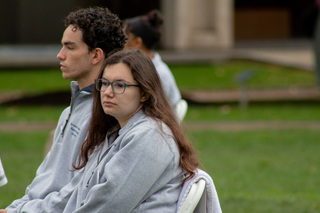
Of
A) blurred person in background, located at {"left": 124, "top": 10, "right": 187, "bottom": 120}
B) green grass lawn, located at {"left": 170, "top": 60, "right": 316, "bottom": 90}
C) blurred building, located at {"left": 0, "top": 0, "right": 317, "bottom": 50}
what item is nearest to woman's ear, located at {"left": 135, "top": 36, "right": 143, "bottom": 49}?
blurred person in background, located at {"left": 124, "top": 10, "right": 187, "bottom": 120}

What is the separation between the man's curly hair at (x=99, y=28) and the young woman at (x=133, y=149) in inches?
14.8

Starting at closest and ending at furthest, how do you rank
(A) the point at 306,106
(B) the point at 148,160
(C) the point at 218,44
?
(B) the point at 148,160, (A) the point at 306,106, (C) the point at 218,44

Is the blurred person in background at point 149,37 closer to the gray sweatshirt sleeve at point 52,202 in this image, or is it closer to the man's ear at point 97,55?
the man's ear at point 97,55

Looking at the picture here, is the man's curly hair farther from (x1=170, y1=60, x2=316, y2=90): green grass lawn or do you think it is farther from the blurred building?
the blurred building

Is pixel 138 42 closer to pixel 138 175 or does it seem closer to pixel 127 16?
pixel 138 175

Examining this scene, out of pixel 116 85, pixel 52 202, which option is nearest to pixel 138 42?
pixel 52 202

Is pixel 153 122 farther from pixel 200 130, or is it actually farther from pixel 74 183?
pixel 200 130

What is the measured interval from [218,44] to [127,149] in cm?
2030

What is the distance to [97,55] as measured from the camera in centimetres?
362

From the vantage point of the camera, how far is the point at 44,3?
27.2m

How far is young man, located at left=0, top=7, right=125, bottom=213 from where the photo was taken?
3.55 meters

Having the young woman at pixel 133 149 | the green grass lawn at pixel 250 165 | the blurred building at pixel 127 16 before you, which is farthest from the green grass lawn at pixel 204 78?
the young woman at pixel 133 149

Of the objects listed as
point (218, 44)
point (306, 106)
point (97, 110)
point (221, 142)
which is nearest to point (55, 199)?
point (97, 110)

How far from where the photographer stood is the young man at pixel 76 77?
11.6 ft
